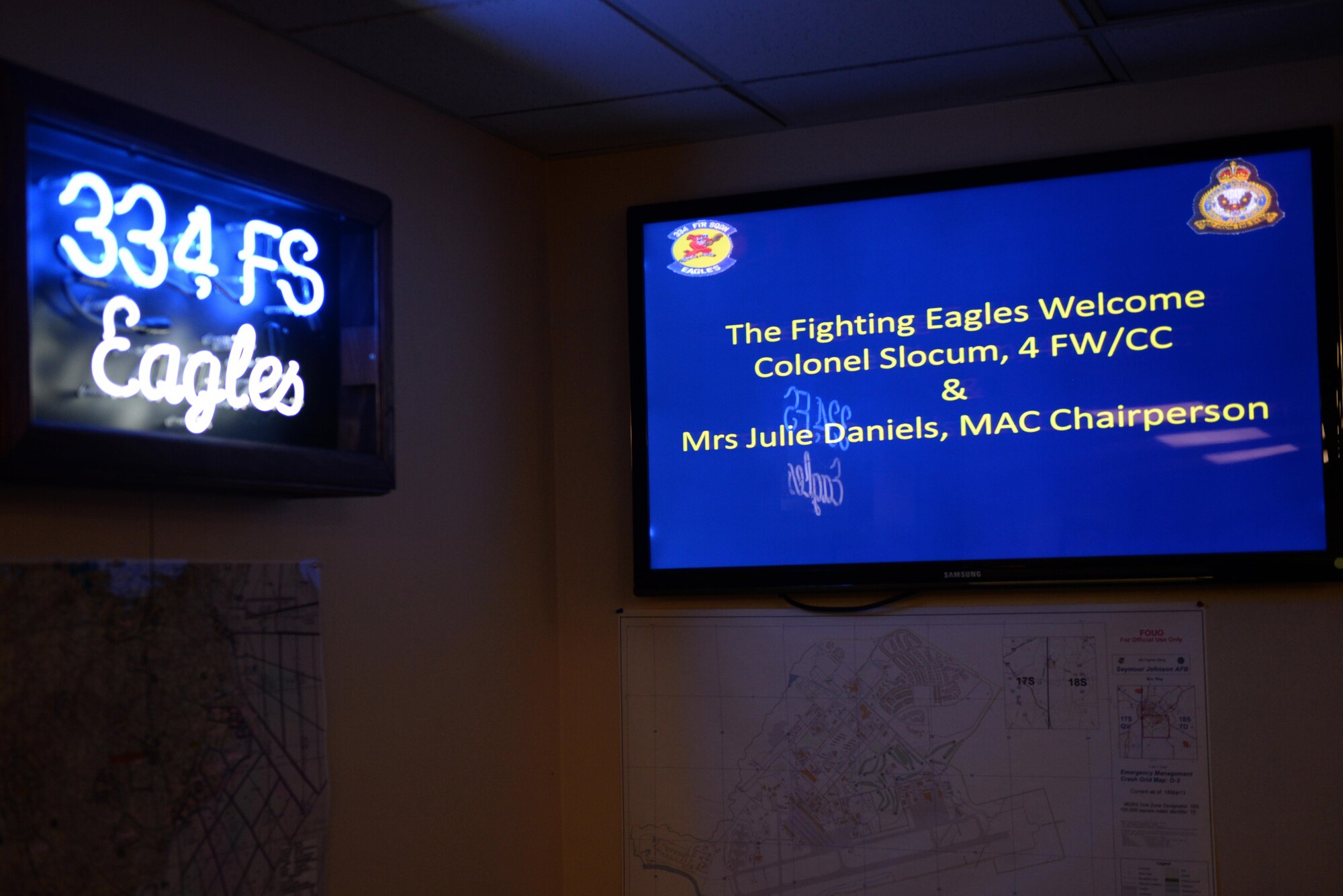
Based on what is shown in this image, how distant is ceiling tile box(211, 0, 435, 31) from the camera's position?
7.54 feet

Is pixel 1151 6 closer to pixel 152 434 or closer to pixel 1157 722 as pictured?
pixel 1157 722

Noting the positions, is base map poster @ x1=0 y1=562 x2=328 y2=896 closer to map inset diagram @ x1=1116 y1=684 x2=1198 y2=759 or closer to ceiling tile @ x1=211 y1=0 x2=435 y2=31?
ceiling tile @ x1=211 y1=0 x2=435 y2=31

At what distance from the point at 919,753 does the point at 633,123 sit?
1.74 metres

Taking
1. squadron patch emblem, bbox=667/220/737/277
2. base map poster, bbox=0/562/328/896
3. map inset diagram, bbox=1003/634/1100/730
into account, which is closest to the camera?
base map poster, bbox=0/562/328/896

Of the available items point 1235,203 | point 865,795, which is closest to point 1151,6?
point 1235,203

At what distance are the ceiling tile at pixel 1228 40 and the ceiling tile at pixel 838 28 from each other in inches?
7.7

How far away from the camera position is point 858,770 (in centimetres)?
298

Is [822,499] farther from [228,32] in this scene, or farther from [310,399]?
[228,32]

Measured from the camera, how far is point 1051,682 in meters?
2.85

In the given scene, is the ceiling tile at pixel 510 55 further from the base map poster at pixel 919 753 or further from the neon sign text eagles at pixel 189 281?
the base map poster at pixel 919 753

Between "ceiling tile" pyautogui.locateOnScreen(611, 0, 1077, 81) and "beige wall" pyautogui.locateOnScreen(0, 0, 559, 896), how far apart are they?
727mm

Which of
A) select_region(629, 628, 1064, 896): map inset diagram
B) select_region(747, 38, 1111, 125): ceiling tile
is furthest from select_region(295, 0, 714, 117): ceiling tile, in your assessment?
select_region(629, 628, 1064, 896): map inset diagram

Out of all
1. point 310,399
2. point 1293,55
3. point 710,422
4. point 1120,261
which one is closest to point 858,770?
point 710,422

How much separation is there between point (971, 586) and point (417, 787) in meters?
1.37
